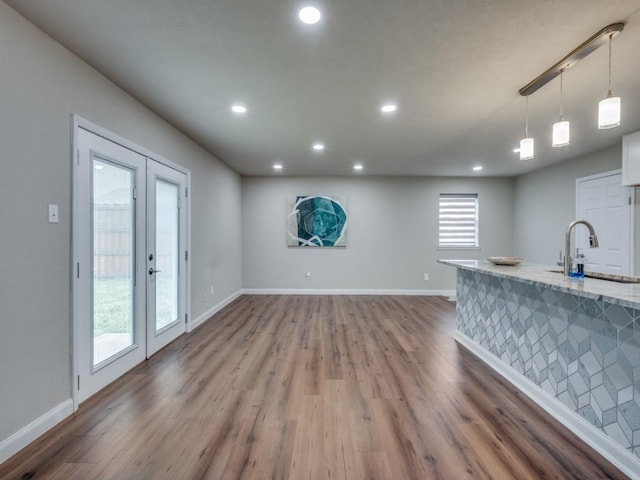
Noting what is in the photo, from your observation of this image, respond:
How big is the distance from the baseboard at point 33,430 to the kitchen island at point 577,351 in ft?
10.8

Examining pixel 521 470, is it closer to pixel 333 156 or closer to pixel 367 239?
pixel 333 156

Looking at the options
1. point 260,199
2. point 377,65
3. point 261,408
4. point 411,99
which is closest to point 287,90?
point 377,65

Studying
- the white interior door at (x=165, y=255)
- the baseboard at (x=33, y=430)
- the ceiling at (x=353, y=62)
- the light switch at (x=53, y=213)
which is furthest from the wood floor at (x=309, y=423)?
the ceiling at (x=353, y=62)

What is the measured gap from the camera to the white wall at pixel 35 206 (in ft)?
5.51

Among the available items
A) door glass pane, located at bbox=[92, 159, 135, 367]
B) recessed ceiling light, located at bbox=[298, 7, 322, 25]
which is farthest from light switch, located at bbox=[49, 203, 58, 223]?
recessed ceiling light, located at bbox=[298, 7, 322, 25]

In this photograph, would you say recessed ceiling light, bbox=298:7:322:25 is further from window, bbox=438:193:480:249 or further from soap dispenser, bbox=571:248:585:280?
window, bbox=438:193:480:249

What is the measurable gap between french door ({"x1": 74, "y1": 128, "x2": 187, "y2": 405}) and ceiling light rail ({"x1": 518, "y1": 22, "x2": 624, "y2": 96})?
11.6 ft

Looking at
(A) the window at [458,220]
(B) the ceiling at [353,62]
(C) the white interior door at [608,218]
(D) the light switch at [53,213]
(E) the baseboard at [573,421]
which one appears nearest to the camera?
(E) the baseboard at [573,421]

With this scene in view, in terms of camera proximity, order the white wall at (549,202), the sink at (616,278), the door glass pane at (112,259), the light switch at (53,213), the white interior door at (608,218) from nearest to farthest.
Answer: the light switch at (53,213)
the sink at (616,278)
the door glass pane at (112,259)
the white interior door at (608,218)
the white wall at (549,202)

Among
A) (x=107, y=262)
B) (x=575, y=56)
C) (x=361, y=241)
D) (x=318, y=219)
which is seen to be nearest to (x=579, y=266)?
(x=575, y=56)

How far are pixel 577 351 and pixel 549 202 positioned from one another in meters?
4.50

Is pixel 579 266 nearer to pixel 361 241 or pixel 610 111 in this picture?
pixel 610 111

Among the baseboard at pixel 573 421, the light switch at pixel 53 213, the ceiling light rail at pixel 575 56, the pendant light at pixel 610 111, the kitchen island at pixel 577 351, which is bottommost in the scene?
the baseboard at pixel 573 421

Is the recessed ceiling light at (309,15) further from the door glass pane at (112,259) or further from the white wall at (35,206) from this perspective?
the door glass pane at (112,259)
